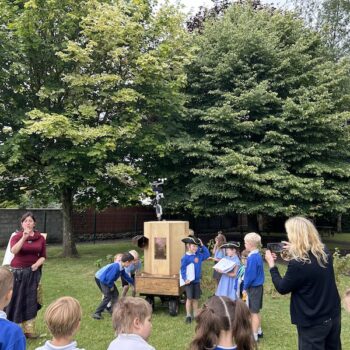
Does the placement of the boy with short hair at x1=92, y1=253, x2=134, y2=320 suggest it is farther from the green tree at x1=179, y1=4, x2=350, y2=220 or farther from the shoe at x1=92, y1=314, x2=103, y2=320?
the green tree at x1=179, y1=4, x2=350, y2=220

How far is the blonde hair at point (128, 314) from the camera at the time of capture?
3.03 meters

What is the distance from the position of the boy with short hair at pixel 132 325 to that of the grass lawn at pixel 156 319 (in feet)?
11.6

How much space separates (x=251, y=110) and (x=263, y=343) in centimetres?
1095

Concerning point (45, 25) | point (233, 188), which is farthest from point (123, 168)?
point (45, 25)

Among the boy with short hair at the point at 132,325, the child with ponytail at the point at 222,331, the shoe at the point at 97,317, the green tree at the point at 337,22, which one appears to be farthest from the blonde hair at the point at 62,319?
the green tree at the point at 337,22

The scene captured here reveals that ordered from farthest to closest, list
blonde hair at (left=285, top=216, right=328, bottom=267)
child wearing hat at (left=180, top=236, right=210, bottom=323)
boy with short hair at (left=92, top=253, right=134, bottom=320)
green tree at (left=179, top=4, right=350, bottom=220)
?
green tree at (left=179, top=4, right=350, bottom=220) → boy with short hair at (left=92, top=253, right=134, bottom=320) → child wearing hat at (left=180, top=236, right=210, bottom=323) → blonde hair at (left=285, top=216, right=328, bottom=267)

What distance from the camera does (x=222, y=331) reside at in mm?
2846

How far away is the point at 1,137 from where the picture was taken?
1441 centimetres

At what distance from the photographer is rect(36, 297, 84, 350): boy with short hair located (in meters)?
3.08

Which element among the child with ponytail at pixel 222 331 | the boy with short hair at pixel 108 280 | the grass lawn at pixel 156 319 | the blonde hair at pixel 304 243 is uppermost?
the blonde hair at pixel 304 243

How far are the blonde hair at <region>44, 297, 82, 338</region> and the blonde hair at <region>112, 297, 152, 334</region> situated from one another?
32 centimetres

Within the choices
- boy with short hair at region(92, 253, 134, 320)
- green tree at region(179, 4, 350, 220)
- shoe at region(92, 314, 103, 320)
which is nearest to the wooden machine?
boy with short hair at region(92, 253, 134, 320)

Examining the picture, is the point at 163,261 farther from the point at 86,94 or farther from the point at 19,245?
the point at 86,94

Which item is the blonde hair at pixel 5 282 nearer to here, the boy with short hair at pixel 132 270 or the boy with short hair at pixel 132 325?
the boy with short hair at pixel 132 325
